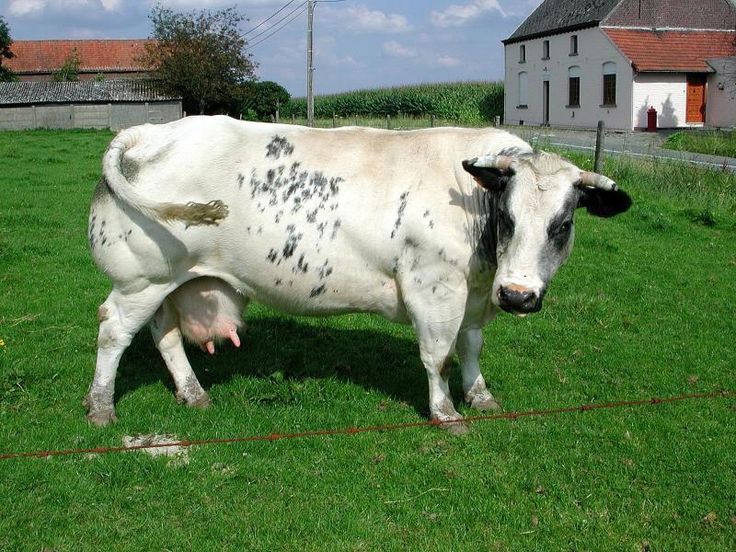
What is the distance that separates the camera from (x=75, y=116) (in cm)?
5156

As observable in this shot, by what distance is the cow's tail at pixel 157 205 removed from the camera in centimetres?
544

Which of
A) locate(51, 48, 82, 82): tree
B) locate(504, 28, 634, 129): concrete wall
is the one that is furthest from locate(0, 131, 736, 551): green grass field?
locate(51, 48, 82, 82): tree

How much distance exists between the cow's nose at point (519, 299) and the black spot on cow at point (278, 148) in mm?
2093

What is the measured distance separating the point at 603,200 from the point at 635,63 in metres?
41.7

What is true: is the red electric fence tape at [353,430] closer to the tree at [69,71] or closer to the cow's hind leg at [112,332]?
the cow's hind leg at [112,332]

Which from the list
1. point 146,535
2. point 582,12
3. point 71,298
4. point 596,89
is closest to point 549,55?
point 582,12

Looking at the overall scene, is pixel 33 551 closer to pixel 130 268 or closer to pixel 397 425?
pixel 130 268

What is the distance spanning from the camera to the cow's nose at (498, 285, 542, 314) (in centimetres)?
501

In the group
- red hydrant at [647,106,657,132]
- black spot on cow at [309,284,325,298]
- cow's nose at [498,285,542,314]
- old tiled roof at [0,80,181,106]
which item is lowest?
black spot on cow at [309,284,325,298]

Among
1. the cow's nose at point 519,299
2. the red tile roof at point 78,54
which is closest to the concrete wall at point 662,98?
the cow's nose at point 519,299

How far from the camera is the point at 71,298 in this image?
31.2 feet

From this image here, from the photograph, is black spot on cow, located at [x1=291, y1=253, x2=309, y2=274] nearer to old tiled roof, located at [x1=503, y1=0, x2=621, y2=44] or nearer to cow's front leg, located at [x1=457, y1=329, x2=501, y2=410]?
cow's front leg, located at [x1=457, y1=329, x2=501, y2=410]

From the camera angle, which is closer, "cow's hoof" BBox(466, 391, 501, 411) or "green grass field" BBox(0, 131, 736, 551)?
"green grass field" BBox(0, 131, 736, 551)

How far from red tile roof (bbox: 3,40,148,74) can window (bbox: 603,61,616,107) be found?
6062cm
